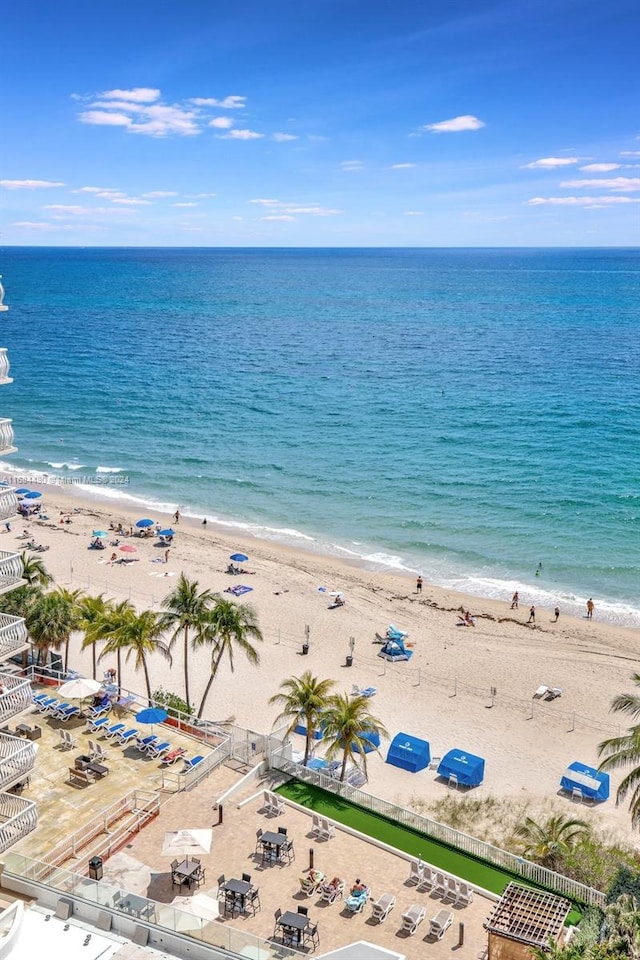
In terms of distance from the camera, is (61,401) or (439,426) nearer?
(439,426)

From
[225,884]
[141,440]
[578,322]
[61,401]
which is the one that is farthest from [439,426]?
[578,322]

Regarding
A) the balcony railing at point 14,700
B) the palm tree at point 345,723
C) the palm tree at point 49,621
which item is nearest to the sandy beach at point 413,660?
the palm tree at point 345,723

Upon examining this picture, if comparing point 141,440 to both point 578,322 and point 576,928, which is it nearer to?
point 576,928

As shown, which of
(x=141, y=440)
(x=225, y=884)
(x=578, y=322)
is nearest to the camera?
(x=225, y=884)

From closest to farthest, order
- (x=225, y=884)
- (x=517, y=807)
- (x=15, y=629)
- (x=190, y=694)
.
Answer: (x=225, y=884)
(x=15, y=629)
(x=517, y=807)
(x=190, y=694)

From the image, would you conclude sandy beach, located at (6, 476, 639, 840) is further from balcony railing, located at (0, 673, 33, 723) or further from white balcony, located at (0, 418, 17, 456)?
white balcony, located at (0, 418, 17, 456)

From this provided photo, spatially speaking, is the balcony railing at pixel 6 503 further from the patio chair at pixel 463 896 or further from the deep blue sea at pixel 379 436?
the deep blue sea at pixel 379 436
